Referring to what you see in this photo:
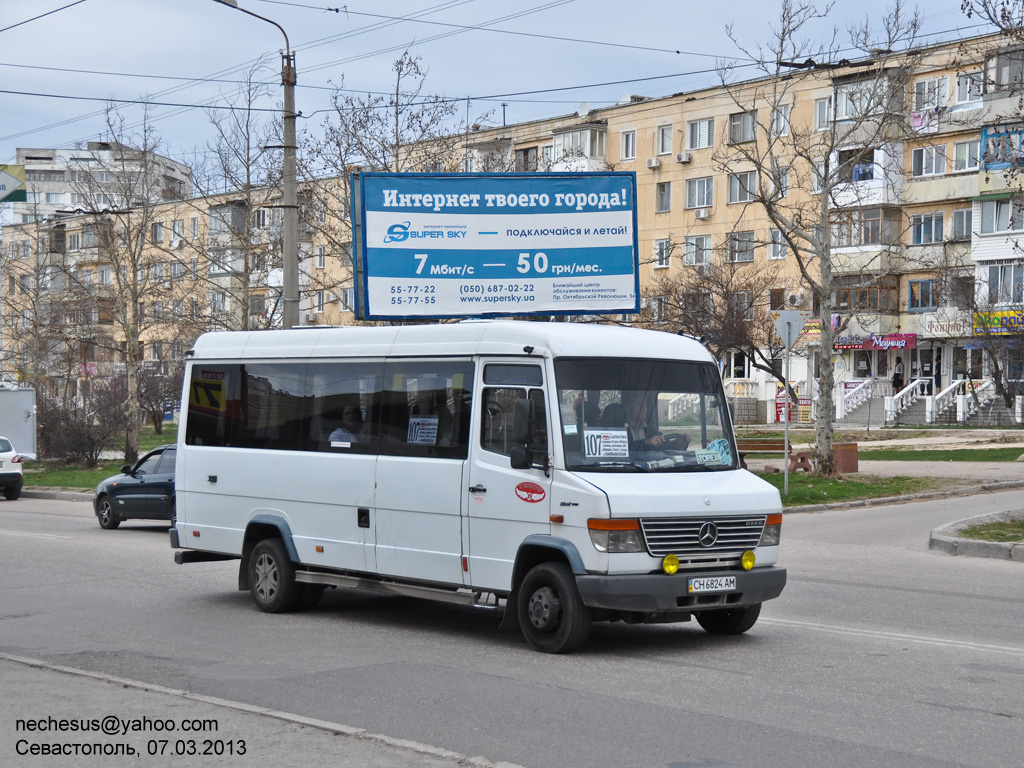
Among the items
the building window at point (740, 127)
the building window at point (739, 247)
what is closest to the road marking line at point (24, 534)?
the building window at point (739, 247)

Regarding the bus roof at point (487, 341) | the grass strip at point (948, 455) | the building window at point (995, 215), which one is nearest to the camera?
the bus roof at point (487, 341)

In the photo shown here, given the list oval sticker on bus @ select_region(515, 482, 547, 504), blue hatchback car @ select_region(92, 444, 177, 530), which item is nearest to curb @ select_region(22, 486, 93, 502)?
blue hatchback car @ select_region(92, 444, 177, 530)

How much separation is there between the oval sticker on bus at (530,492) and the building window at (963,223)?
170ft

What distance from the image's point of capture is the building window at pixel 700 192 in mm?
64750

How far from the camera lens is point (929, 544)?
55.9 ft

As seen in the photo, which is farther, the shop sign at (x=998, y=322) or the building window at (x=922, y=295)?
the building window at (x=922, y=295)

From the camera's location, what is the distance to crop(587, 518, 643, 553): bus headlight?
349 inches

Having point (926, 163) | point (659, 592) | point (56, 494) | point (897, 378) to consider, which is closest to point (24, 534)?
point (56, 494)

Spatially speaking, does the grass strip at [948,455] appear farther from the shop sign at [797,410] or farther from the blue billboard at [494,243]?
the blue billboard at [494,243]

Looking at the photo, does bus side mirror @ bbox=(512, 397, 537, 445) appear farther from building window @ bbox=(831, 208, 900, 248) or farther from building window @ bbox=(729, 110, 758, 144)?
building window @ bbox=(729, 110, 758, 144)

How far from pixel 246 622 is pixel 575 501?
368 cm

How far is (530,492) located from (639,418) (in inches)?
39.7

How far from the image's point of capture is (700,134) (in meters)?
64.9

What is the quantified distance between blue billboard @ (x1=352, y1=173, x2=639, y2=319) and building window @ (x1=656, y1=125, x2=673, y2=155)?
164 ft
